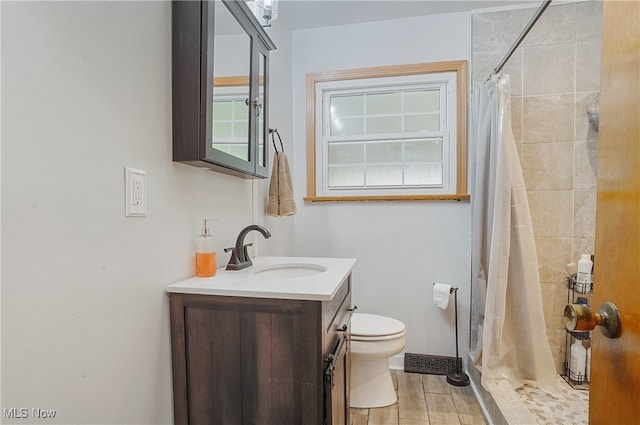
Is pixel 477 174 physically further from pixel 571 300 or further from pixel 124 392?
pixel 124 392

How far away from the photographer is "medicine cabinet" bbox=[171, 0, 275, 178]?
41.6 inches

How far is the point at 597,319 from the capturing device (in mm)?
651

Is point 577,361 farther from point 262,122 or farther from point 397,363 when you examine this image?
point 262,122

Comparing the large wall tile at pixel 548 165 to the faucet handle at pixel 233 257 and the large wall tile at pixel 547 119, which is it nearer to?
the large wall tile at pixel 547 119

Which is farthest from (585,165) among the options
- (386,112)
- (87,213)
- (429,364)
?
(87,213)

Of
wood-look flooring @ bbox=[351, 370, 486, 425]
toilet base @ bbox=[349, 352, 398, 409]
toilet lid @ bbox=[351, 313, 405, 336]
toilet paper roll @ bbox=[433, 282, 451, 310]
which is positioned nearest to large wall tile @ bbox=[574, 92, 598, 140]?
toilet paper roll @ bbox=[433, 282, 451, 310]

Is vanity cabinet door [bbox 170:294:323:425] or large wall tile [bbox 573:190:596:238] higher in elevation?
large wall tile [bbox 573:190:596:238]

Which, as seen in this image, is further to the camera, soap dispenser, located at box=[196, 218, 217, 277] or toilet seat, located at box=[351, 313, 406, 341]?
toilet seat, located at box=[351, 313, 406, 341]

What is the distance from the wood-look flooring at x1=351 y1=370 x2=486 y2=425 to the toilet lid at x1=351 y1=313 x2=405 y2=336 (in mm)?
441

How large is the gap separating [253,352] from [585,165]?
225 centimetres

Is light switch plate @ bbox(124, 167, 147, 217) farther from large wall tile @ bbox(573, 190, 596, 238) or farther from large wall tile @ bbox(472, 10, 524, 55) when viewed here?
large wall tile @ bbox(573, 190, 596, 238)

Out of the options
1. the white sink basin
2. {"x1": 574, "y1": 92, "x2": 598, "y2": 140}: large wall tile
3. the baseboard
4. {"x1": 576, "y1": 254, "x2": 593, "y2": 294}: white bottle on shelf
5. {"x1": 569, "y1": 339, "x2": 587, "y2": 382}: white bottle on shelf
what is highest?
{"x1": 574, "y1": 92, "x2": 598, "y2": 140}: large wall tile

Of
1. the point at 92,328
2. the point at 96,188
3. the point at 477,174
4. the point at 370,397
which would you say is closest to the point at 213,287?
the point at 92,328

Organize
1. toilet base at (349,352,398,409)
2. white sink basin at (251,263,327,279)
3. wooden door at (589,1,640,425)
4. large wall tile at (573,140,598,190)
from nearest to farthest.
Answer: wooden door at (589,1,640,425)
white sink basin at (251,263,327,279)
toilet base at (349,352,398,409)
large wall tile at (573,140,598,190)
